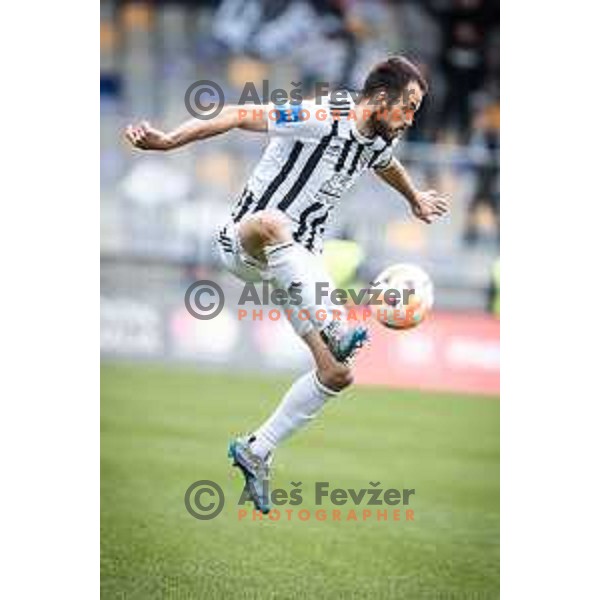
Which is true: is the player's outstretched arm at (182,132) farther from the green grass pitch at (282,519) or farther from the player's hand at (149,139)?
the green grass pitch at (282,519)

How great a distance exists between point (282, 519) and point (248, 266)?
1042mm

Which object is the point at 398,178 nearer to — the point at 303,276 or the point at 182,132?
the point at 303,276

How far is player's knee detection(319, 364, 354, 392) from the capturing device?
187 inches

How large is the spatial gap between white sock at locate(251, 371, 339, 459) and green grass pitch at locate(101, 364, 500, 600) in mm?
478

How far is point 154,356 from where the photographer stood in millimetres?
9250

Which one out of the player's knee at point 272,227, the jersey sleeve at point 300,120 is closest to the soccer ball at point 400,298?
the player's knee at point 272,227

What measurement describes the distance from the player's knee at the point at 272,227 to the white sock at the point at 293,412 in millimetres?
456

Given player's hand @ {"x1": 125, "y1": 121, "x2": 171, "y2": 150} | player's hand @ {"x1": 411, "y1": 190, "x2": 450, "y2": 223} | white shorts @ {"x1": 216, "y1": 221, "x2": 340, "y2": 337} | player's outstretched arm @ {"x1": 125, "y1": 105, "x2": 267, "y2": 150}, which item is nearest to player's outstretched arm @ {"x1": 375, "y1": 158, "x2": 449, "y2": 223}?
player's hand @ {"x1": 411, "y1": 190, "x2": 450, "y2": 223}

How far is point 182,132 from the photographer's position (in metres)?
4.48

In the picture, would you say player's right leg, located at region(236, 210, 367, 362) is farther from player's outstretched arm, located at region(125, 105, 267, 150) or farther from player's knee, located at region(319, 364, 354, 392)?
player's outstretched arm, located at region(125, 105, 267, 150)
